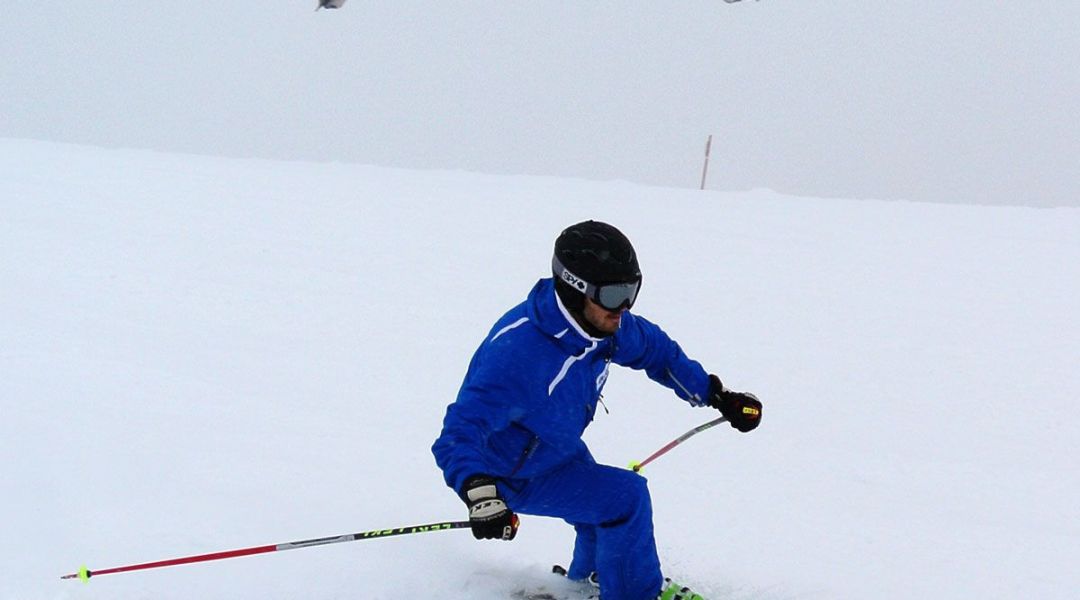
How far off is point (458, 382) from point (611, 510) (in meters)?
3.54

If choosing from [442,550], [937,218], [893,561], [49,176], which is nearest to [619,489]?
[442,550]

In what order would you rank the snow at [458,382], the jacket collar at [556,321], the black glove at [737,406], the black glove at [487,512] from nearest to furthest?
the black glove at [487,512] < the jacket collar at [556,321] < the black glove at [737,406] < the snow at [458,382]

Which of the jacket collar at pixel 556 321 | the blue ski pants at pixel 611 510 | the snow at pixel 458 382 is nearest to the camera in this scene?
the jacket collar at pixel 556 321

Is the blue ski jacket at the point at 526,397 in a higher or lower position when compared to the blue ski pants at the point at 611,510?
higher

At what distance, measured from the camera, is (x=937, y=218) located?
1096 centimetres

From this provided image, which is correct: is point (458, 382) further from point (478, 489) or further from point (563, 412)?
point (478, 489)

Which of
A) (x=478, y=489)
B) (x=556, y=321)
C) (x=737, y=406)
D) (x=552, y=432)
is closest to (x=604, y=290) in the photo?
(x=556, y=321)

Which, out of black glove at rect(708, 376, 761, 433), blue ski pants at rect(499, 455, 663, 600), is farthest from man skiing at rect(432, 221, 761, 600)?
black glove at rect(708, 376, 761, 433)

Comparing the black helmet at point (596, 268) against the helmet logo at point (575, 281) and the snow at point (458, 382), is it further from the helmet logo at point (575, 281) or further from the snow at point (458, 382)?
the snow at point (458, 382)

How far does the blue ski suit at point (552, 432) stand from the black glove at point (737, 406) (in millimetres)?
494

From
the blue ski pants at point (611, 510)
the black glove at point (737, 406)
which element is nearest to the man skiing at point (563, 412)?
the blue ski pants at point (611, 510)

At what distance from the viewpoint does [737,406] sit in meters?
3.67

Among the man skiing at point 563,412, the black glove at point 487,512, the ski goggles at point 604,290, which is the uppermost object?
the ski goggles at point 604,290

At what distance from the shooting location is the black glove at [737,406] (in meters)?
3.66
